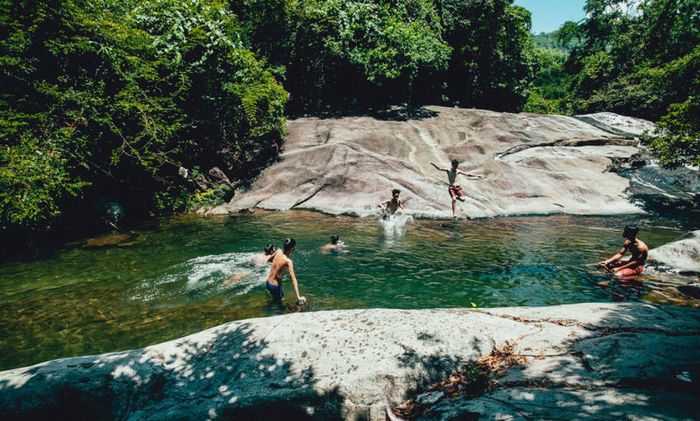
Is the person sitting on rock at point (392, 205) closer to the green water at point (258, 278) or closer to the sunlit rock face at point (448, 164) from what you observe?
the green water at point (258, 278)

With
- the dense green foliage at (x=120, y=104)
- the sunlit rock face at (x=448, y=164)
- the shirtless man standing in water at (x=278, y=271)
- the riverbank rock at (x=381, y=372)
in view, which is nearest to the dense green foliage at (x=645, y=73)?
the sunlit rock face at (x=448, y=164)

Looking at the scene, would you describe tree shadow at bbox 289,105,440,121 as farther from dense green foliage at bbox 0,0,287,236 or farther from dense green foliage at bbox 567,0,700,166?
dense green foliage at bbox 567,0,700,166

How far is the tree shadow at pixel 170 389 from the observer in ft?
13.2

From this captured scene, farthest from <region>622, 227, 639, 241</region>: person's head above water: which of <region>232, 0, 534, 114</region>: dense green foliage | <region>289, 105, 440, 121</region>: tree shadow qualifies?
<region>289, 105, 440, 121</region>: tree shadow

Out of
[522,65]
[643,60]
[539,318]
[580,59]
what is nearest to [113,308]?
[539,318]

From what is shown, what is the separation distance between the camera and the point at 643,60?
3170 centimetres

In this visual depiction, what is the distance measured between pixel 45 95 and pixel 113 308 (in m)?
8.67

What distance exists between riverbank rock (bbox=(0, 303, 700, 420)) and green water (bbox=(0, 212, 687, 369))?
225 cm

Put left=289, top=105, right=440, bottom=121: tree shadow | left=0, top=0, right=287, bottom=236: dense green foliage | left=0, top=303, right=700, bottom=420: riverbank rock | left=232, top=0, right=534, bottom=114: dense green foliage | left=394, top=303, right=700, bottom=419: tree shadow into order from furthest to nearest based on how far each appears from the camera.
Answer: left=289, top=105, right=440, bottom=121: tree shadow < left=232, top=0, right=534, bottom=114: dense green foliage < left=0, top=0, right=287, bottom=236: dense green foliage < left=0, top=303, right=700, bottom=420: riverbank rock < left=394, top=303, right=700, bottom=419: tree shadow

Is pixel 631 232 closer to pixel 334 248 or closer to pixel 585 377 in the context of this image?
pixel 585 377

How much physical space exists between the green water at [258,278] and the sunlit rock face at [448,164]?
2.43 m

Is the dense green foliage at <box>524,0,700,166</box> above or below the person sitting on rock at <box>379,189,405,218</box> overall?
above

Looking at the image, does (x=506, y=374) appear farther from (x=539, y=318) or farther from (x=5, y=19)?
(x=5, y=19)

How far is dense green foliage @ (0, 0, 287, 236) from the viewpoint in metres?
11.0
